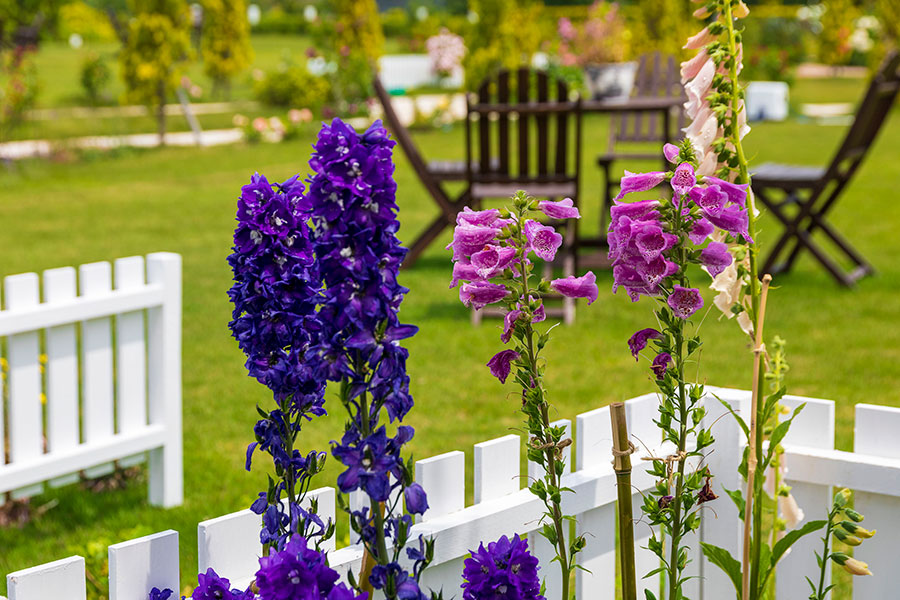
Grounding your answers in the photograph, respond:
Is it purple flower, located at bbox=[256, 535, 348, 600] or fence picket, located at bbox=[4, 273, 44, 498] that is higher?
purple flower, located at bbox=[256, 535, 348, 600]

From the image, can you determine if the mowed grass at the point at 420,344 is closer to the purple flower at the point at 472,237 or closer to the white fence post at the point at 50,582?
the purple flower at the point at 472,237

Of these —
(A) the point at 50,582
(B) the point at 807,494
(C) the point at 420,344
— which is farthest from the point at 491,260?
(C) the point at 420,344

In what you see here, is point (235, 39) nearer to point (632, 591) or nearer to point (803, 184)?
point (803, 184)

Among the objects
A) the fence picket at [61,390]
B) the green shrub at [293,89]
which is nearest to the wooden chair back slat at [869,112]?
the fence picket at [61,390]

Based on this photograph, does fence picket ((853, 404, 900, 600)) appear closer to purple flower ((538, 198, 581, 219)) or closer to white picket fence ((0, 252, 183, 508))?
purple flower ((538, 198, 581, 219))

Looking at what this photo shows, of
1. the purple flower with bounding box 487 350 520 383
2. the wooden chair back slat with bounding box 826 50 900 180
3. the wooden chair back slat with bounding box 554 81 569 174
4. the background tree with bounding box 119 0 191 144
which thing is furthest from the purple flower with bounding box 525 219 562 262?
the background tree with bounding box 119 0 191 144

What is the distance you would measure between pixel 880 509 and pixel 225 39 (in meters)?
19.9

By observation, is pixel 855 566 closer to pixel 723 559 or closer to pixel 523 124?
pixel 723 559

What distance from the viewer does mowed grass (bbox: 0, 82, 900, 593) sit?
376cm

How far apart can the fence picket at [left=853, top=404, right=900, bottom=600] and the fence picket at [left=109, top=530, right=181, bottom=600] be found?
4.00ft

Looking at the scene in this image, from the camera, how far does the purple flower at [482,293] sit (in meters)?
1.40

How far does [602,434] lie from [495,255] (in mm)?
748

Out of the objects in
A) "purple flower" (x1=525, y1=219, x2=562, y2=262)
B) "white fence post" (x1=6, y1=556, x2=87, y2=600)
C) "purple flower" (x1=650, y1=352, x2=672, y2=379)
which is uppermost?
"purple flower" (x1=525, y1=219, x2=562, y2=262)

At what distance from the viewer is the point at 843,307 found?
6223mm
